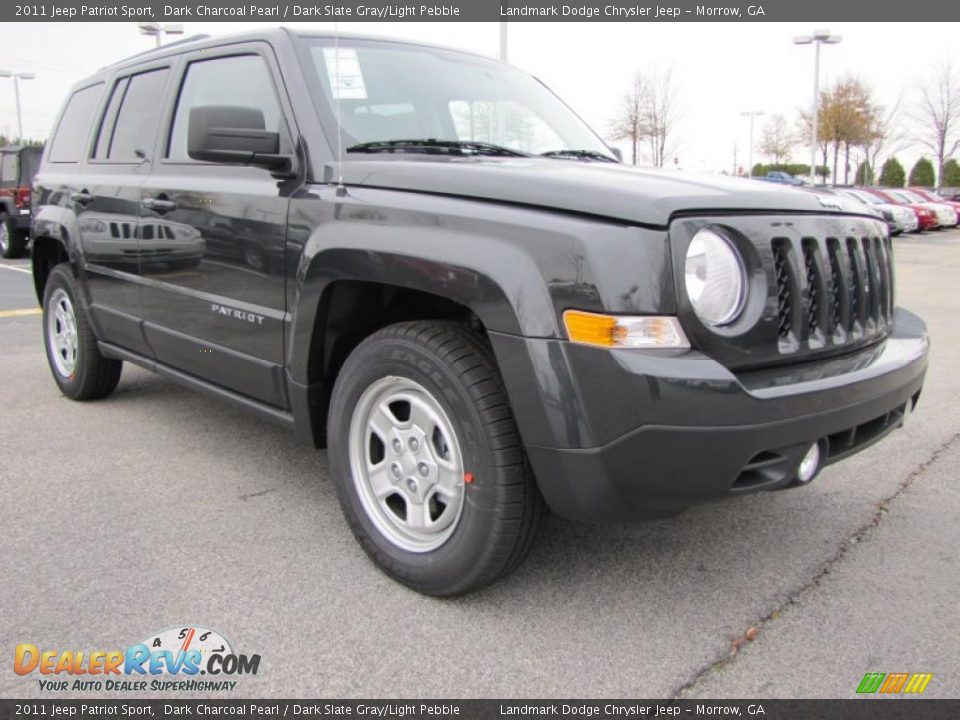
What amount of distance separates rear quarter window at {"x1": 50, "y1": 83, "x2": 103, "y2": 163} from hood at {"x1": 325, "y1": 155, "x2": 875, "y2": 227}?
8.42 feet

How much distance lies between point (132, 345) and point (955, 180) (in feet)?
197

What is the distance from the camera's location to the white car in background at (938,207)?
28.9 meters

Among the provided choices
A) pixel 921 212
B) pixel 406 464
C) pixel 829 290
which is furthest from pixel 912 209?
pixel 406 464

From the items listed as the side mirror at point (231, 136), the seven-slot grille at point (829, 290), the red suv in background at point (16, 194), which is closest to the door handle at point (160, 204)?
the side mirror at point (231, 136)

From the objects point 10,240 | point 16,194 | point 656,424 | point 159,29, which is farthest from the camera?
point 159,29

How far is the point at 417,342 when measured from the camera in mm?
2445

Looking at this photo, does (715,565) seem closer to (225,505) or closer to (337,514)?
(337,514)

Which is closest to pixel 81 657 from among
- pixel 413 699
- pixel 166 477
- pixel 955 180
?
pixel 413 699

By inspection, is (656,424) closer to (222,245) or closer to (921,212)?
(222,245)

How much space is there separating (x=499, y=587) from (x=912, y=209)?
29287 millimetres

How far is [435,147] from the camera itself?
304 centimetres

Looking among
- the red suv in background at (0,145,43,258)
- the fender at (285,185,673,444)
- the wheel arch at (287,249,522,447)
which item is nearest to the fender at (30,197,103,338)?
the wheel arch at (287,249,522,447)

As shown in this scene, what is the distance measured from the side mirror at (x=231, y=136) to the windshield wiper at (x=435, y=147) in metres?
0.29

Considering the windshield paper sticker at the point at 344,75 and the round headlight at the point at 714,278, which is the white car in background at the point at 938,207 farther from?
the round headlight at the point at 714,278
